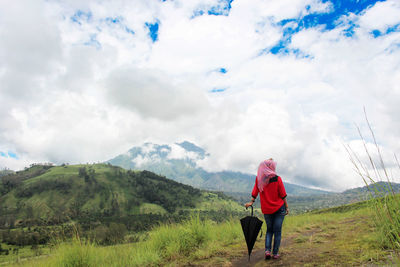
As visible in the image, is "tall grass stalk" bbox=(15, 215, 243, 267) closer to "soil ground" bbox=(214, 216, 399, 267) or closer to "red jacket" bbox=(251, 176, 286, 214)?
"soil ground" bbox=(214, 216, 399, 267)

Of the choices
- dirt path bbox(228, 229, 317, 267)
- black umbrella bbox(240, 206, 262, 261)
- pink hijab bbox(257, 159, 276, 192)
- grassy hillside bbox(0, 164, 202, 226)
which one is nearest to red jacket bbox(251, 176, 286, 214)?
pink hijab bbox(257, 159, 276, 192)

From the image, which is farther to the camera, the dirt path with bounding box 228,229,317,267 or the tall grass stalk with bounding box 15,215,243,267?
the tall grass stalk with bounding box 15,215,243,267

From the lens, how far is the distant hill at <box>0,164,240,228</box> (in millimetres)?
142375

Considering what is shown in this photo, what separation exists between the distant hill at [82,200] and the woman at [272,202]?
459ft

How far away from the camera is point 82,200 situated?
165 m

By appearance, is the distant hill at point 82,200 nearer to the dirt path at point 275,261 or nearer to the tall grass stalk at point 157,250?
the tall grass stalk at point 157,250

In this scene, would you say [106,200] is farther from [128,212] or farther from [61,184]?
A: [61,184]

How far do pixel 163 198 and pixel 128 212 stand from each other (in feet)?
96.7

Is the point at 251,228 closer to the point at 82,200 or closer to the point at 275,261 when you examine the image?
the point at 275,261

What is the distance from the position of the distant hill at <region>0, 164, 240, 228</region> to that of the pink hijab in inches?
5520

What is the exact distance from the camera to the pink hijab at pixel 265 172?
6023 millimetres

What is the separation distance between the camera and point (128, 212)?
166m

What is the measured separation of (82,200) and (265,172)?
7311 inches

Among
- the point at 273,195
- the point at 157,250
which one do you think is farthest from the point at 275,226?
the point at 157,250
